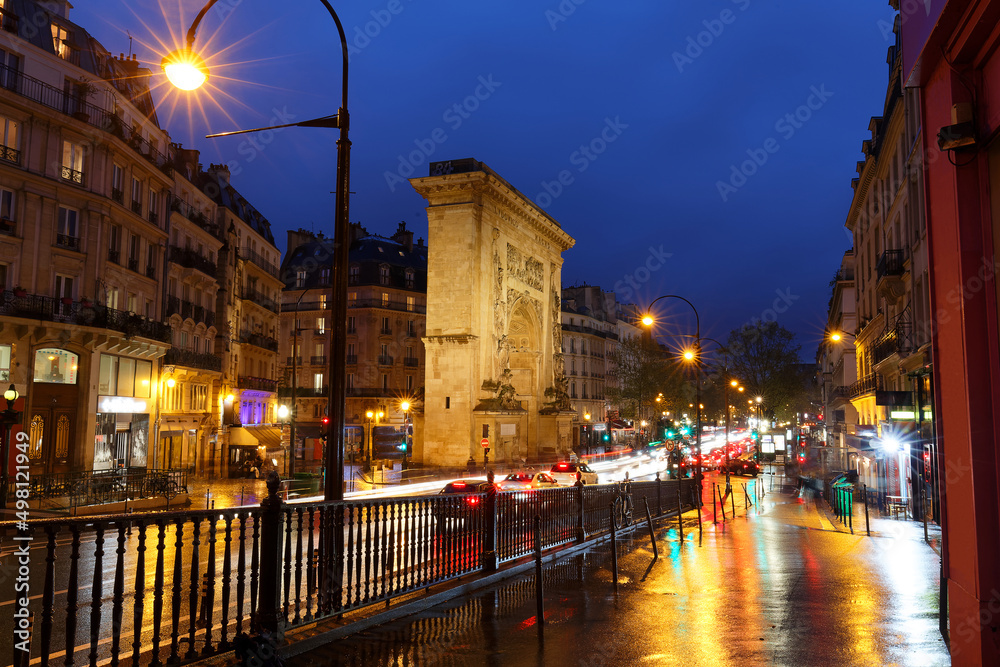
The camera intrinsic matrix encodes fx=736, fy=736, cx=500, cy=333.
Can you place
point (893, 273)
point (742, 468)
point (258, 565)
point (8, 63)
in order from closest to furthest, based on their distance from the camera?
point (258, 565) < point (8, 63) < point (893, 273) < point (742, 468)

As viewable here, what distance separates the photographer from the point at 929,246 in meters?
5.88

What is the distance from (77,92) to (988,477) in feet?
110

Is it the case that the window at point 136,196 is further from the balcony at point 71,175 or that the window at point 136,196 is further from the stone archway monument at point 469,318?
the stone archway monument at point 469,318

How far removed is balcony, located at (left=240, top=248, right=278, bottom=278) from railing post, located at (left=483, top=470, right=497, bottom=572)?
139 feet

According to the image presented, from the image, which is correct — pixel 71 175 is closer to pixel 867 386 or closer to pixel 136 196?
pixel 136 196

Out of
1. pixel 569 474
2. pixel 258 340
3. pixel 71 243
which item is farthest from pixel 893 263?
pixel 258 340

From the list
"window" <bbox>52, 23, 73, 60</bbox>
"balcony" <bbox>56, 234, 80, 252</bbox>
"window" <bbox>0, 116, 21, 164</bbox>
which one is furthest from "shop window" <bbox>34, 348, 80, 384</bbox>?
"window" <bbox>52, 23, 73, 60</bbox>

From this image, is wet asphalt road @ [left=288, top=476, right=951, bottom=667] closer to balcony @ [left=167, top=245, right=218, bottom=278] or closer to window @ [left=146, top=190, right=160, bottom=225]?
window @ [left=146, top=190, right=160, bottom=225]

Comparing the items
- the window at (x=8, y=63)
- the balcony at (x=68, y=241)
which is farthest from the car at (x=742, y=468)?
the window at (x=8, y=63)

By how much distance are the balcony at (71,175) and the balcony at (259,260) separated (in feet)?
65.5

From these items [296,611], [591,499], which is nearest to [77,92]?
[591,499]

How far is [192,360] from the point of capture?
39125 mm

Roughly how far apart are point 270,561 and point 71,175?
2785 cm

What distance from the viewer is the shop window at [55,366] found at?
90.1 feet
